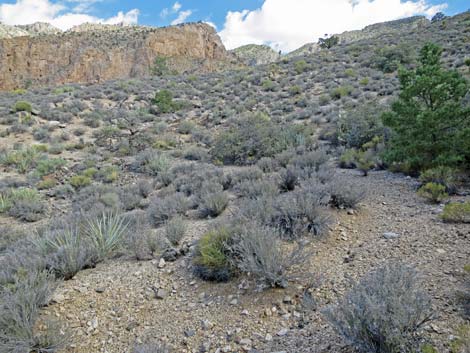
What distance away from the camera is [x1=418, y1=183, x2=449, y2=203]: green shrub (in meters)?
5.34

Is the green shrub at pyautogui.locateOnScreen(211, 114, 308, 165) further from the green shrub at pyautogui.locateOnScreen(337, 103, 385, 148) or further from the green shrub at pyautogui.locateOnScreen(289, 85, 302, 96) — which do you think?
the green shrub at pyautogui.locateOnScreen(289, 85, 302, 96)

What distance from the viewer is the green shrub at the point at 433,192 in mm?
5340

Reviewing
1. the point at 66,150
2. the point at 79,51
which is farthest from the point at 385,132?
the point at 79,51

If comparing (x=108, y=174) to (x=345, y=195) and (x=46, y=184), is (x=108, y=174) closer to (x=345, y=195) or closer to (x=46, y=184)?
(x=46, y=184)

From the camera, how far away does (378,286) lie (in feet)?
8.80

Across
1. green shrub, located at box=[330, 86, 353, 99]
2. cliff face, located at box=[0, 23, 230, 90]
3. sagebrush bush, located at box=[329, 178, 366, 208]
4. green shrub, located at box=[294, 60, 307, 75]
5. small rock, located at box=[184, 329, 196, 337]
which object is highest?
cliff face, located at box=[0, 23, 230, 90]

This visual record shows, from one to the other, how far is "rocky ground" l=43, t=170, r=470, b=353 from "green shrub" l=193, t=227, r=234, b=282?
0.13 meters

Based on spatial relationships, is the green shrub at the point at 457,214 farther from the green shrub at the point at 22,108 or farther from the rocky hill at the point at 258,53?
the rocky hill at the point at 258,53

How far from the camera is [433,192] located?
5434mm

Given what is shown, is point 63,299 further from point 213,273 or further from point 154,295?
point 213,273

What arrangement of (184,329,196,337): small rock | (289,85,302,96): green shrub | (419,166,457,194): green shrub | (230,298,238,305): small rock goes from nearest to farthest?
(184,329,196,337): small rock → (230,298,238,305): small rock → (419,166,457,194): green shrub → (289,85,302,96): green shrub

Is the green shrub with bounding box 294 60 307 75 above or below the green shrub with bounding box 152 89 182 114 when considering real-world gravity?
above

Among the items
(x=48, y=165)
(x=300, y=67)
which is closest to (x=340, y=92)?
(x=300, y=67)

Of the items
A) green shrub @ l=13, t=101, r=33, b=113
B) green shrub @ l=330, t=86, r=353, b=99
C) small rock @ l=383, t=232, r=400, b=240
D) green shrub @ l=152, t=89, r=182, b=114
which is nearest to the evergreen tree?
small rock @ l=383, t=232, r=400, b=240
